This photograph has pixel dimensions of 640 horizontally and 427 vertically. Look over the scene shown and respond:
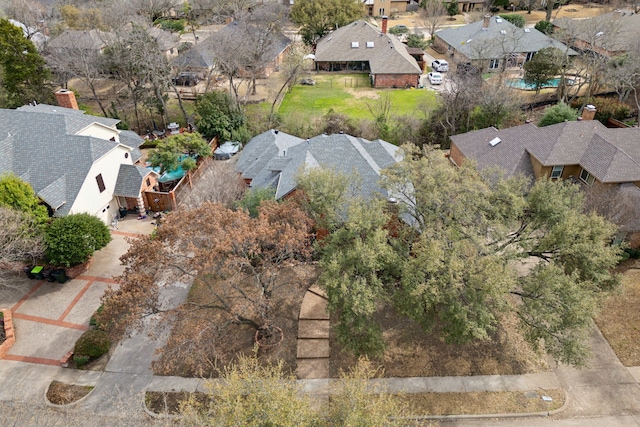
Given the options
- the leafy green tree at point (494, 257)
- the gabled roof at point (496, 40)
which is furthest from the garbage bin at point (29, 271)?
the gabled roof at point (496, 40)

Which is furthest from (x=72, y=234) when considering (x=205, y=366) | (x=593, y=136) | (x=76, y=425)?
(x=593, y=136)

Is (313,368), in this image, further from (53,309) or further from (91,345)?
(53,309)

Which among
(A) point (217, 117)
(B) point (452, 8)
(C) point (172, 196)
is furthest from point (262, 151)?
(B) point (452, 8)

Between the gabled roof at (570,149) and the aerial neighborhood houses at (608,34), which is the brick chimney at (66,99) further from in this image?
the aerial neighborhood houses at (608,34)

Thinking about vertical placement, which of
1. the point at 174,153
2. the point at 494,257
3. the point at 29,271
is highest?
the point at 494,257

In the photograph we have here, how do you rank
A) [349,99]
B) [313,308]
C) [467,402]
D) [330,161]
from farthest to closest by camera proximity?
[349,99] → [330,161] → [313,308] → [467,402]

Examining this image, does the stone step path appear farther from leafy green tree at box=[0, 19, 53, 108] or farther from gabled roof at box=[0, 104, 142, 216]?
leafy green tree at box=[0, 19, 53, 108]
